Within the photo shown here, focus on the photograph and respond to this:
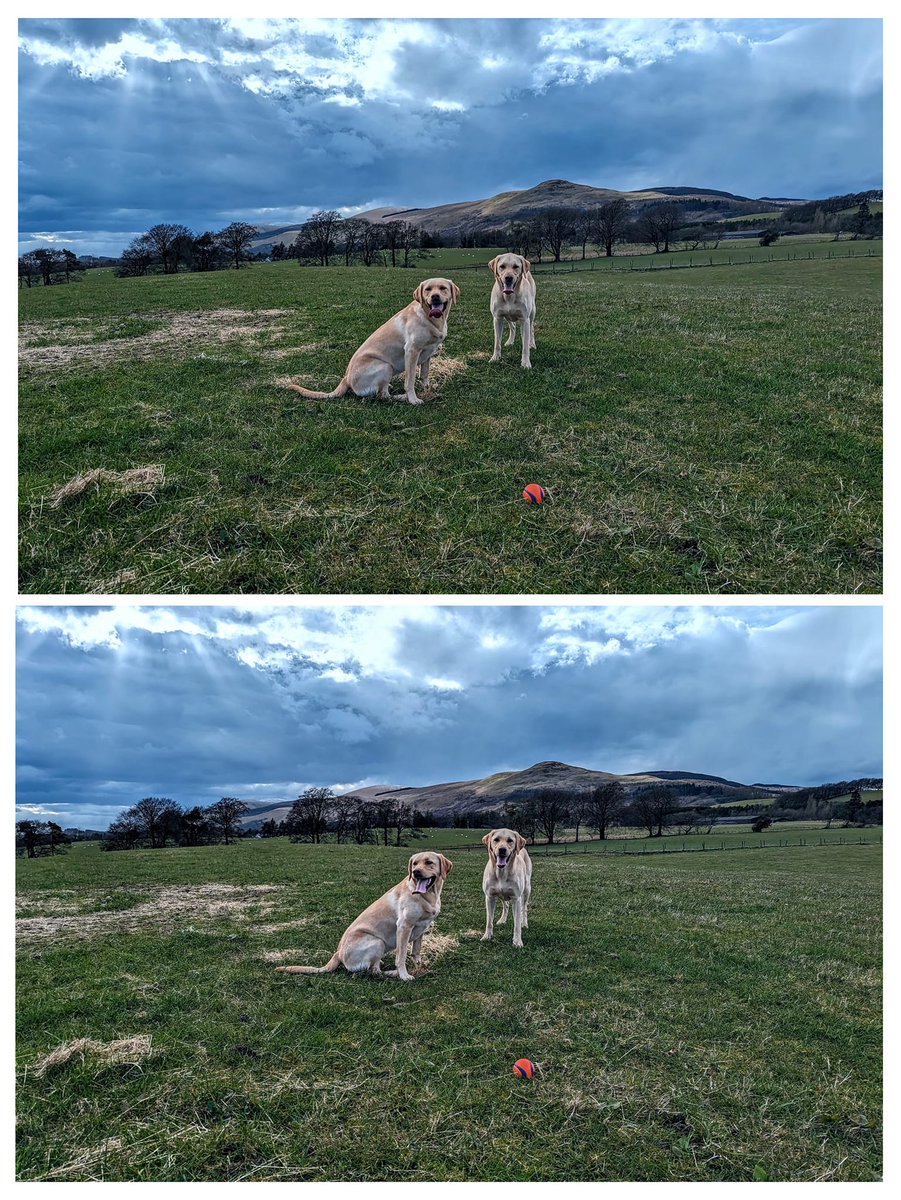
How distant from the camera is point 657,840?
121 ft

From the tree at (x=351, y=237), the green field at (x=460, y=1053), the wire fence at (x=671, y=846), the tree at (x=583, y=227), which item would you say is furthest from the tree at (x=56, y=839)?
the tree at (x=583, y=227)

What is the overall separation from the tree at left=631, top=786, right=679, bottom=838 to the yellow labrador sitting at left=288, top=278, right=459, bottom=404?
36892 mm

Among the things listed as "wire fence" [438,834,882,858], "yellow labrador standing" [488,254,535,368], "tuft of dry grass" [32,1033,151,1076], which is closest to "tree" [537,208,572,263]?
"wire fence" [438,834,882,858]

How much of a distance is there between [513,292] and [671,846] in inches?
1212

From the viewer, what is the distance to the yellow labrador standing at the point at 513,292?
10.0 meters

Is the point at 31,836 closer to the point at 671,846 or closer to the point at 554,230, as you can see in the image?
the point at 671,846

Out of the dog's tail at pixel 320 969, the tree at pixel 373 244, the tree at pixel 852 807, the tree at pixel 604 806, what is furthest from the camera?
the tree at pixel 373 244

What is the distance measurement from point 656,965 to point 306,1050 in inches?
159

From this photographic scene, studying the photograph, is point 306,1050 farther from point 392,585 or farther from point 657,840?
point 657,840

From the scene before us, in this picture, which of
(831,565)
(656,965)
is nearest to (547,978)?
(656,965)

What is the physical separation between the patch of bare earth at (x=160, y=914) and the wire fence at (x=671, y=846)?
15.4 metres

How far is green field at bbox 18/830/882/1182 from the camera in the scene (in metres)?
4.31

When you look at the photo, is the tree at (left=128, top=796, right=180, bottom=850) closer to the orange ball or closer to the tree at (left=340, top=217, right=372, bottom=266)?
the orange ball

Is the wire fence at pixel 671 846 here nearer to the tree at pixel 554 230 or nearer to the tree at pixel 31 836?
the tree at pixel 31 836
